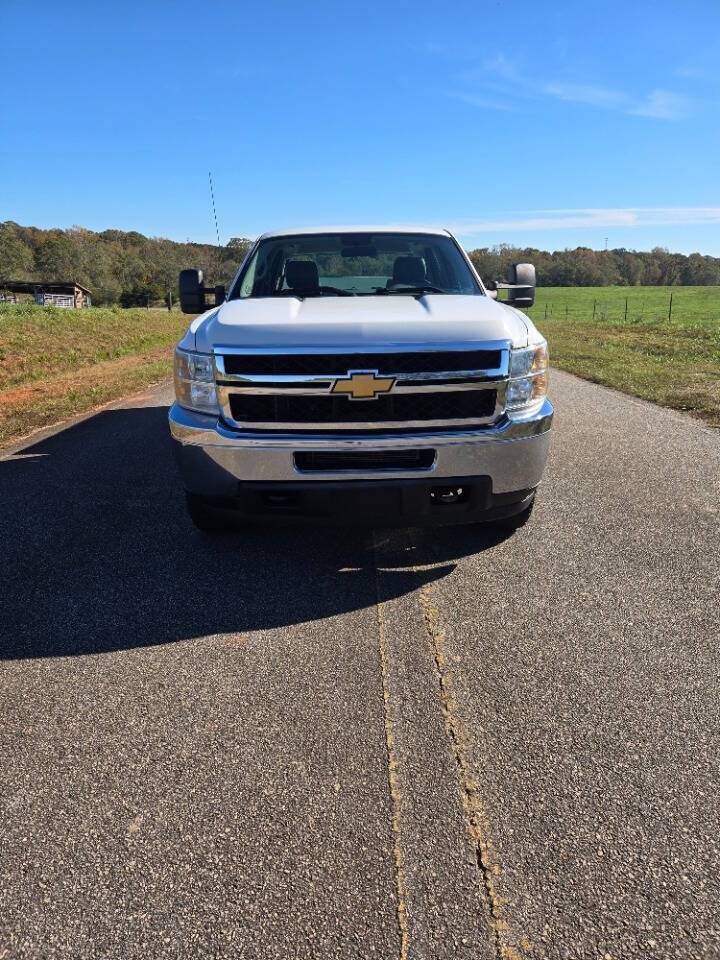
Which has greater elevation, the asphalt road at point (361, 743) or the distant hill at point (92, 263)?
the distant hill at point (92, 263)

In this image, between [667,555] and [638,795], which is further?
[667,555]

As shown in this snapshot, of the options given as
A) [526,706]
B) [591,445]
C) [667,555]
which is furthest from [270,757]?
[591,445]

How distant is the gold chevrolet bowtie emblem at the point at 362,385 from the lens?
3.55 meters

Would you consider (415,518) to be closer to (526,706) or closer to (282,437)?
(282,437)

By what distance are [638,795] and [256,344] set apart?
8.29 ft

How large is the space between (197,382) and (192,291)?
1766 millimetres

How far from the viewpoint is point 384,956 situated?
5.41ft

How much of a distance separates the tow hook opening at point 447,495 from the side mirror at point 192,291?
253 centimetres

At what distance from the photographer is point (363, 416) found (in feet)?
11.8

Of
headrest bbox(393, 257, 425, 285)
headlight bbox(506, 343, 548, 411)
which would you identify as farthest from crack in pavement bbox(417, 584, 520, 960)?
headrest bbox(393, 257, 425, 285)

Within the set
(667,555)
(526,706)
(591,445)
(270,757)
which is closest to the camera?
(270,757)

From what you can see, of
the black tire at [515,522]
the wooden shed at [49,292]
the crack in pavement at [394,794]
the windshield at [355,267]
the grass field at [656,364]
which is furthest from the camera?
the wooden shed at [49,292]

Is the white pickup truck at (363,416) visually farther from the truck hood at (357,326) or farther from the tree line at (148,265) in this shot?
the tree line at (148,265)

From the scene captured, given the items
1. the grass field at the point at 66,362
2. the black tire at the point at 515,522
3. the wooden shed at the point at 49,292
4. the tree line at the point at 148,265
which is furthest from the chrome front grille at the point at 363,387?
the tree line at the point at 148,265
